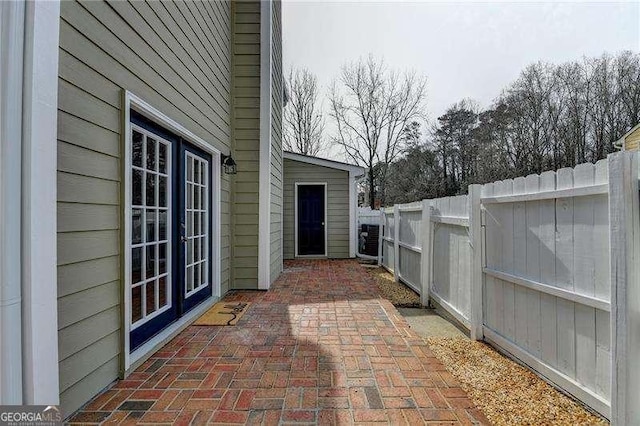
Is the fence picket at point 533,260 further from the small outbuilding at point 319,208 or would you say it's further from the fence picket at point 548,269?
the small outbuilding at point 319,208

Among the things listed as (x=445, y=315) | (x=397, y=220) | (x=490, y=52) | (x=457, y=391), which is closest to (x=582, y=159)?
(x=490, y=52)

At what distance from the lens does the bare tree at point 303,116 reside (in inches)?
651

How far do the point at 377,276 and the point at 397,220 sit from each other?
3.89ft

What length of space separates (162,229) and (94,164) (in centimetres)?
107

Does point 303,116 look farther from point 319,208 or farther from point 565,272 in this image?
point 565,272

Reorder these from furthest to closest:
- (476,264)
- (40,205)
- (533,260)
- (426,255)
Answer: (426,255), (476,264), (533,260), (40,205)

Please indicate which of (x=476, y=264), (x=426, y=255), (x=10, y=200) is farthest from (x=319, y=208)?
(x=10, y=200)

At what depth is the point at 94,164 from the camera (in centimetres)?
199

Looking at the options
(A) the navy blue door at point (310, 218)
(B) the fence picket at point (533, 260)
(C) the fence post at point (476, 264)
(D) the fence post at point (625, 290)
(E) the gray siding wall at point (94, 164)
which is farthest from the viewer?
(A) the navy blue door at point (310, 218)

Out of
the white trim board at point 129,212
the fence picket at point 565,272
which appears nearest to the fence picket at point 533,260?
the fence picket at point 565,272

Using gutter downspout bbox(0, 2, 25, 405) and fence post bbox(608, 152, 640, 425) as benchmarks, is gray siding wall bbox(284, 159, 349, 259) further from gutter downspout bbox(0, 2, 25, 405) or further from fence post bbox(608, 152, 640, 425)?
gutter downspout bbox(0, 2, 25, 405)

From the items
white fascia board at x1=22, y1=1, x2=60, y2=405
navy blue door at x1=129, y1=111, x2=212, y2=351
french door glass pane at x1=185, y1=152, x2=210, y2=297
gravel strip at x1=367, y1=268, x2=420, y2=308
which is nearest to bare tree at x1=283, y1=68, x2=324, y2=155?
gravel strip at x1=367, y1=268, x2=420, y2=308

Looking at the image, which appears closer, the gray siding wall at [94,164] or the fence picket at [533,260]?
the gray siding wall at [94,164]

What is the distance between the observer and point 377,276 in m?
6.48
